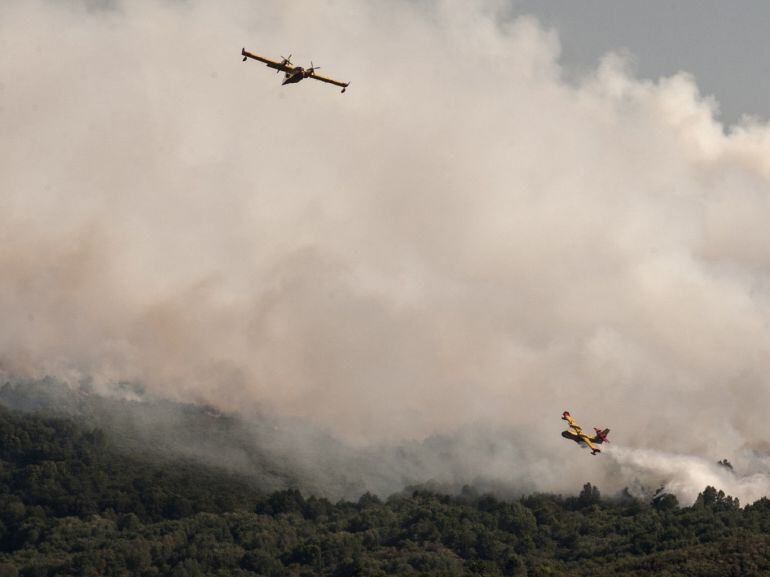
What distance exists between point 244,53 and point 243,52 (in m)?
0.23

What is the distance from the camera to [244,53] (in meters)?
200

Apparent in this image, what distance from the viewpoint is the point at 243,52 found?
200m
